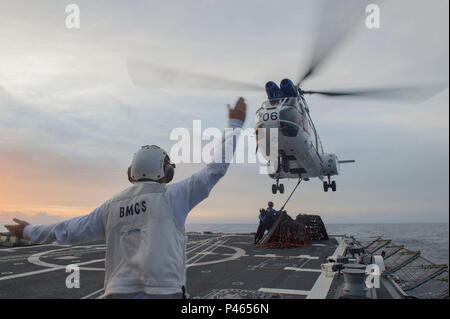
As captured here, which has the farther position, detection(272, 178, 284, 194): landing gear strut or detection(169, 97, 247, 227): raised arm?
detection(272, 178, 284, 194): landing gear strut

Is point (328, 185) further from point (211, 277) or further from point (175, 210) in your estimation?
point (175, 210)

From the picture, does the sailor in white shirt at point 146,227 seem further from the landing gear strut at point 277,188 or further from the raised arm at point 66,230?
the landing gear strut at point 277,188

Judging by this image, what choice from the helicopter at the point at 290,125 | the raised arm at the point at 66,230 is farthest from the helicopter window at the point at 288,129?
the raised arm at the point at 66,230

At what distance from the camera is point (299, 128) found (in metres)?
17.2

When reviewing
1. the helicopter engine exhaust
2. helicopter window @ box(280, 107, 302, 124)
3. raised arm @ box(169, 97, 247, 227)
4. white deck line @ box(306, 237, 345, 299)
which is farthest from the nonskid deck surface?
the helicopter engine exhaust

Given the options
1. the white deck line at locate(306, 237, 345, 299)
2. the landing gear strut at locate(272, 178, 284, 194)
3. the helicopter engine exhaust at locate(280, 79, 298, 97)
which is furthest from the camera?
the landing gear strut at locate(272, 178, 284, 194)

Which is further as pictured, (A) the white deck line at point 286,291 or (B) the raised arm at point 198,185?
(A) the white deck line at point 286,291

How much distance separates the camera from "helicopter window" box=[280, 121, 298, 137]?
16.6m

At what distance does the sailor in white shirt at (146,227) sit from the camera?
2965mm

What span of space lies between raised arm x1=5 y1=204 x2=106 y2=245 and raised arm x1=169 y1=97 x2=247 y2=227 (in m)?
0.86

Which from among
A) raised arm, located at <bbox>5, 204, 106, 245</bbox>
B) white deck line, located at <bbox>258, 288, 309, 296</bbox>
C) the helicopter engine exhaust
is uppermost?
the helicopter engine exhaust

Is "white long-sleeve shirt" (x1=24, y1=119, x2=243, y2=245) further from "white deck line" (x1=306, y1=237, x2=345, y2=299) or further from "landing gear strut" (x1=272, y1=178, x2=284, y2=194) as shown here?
"landing gear strut" (x1=272, y1=178, x2=284, y2=194)

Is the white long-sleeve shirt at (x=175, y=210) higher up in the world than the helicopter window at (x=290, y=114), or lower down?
lower down
